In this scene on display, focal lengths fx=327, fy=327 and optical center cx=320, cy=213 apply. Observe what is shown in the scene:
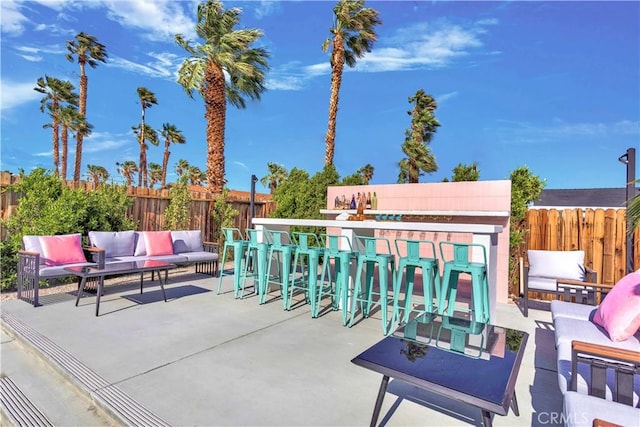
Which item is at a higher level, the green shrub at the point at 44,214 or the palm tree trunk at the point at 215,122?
the palm tree trunk at the point at 215,122

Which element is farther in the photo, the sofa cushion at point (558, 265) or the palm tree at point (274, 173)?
the palm tree at point (274, 173)

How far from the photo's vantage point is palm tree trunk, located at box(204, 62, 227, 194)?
845cm

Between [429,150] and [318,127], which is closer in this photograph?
[318,127]

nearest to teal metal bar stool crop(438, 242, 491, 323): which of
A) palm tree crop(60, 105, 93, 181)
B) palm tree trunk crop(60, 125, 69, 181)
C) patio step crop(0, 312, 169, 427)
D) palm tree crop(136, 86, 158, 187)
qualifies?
patio step crop(0, 312, 169, 427)

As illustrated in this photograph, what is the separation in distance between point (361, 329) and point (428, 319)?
1152 mm

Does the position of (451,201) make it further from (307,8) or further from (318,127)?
(307,8)

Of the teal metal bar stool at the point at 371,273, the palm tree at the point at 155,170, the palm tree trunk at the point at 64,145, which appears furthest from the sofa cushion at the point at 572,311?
the palm tree at the point at 155,170

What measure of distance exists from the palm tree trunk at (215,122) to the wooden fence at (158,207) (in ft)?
2.05

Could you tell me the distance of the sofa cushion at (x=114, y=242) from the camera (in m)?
5.17

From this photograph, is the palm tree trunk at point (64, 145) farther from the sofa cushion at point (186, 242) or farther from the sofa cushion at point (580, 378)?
the sofa cushion at point (580, 378)

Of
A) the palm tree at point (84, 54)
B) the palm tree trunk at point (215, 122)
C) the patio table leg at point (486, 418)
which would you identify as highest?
the palm tree at point (84, 54)

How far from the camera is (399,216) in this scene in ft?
18.7

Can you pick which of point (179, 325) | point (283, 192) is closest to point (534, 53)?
point (283, 192)

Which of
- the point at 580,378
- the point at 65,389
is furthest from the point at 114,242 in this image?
the point at 580,378
